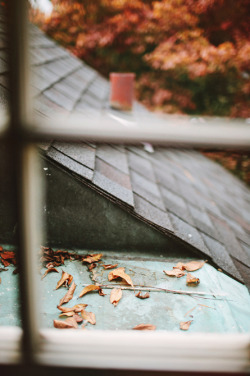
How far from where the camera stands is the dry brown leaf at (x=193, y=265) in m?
1.74

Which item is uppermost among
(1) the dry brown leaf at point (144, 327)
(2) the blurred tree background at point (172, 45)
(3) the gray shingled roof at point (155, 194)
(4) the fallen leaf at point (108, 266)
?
(2) the blurred tree background at point (172, 45)

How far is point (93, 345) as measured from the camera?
0.80m

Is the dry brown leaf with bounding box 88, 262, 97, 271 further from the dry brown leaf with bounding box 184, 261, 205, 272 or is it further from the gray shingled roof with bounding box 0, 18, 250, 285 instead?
the dry brown leaf with bounding box 184, 261, 205, 272

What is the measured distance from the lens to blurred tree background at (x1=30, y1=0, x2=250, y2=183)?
7.67 m

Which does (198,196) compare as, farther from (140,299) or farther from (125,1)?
(125,1)

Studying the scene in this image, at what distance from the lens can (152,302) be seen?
Result: 1.49m

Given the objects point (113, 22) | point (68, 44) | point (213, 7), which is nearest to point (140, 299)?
point (213, 7)

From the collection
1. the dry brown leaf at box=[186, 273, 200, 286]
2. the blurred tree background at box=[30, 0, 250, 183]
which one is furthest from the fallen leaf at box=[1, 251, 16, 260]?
the blurred tree background at box=[30, 0, 250, 183]

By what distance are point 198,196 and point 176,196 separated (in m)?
0.64

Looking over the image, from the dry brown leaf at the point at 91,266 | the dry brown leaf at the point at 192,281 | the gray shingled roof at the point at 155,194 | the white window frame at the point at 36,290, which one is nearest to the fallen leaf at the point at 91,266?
the dry brown leaf at the point at 91,266

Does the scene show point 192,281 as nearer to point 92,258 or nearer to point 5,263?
point 92,258

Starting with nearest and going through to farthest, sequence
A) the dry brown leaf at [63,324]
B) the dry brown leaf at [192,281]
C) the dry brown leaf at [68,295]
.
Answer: the dry brown leaf at [63,324] < the dry brown leaf at [68,295] < the dry brown leaf at [192,281]

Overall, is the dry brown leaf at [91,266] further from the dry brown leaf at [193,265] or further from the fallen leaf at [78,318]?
the dry brown leaf at [193,265]

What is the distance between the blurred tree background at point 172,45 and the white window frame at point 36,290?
5.71 metres
